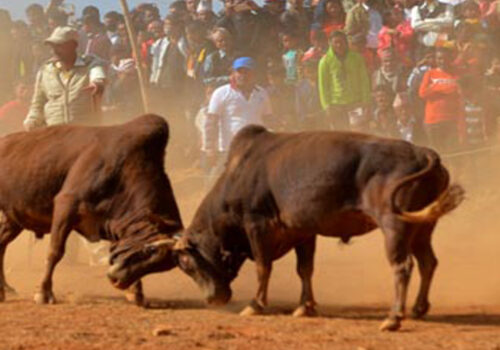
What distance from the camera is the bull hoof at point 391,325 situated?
9992mm

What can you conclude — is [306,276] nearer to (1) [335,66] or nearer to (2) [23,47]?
(1) [335,66]

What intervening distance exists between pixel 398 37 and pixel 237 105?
8.43ft

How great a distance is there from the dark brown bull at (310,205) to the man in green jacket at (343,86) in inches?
238

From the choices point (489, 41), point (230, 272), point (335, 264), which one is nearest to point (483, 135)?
point (489, 41)

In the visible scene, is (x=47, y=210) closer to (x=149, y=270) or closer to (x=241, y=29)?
(x=149, y=270)

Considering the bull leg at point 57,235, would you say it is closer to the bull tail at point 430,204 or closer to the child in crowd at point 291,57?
the bull tail at point 430,204

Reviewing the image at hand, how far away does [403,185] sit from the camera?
400 inches

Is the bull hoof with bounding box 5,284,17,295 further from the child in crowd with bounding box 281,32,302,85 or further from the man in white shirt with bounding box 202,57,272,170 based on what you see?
the child in crowd with bounding box 281,32,302,85

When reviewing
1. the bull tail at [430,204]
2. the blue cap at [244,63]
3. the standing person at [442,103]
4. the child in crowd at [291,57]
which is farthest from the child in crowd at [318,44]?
the bull tail at [430,204]

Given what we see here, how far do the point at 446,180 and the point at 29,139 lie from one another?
177 inches

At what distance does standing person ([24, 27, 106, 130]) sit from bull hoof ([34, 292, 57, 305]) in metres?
3.22

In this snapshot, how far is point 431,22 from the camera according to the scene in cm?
1773

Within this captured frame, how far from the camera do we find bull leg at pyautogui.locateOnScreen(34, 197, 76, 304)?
1181 centimetres

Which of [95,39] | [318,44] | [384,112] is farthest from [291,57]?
[95,39]
